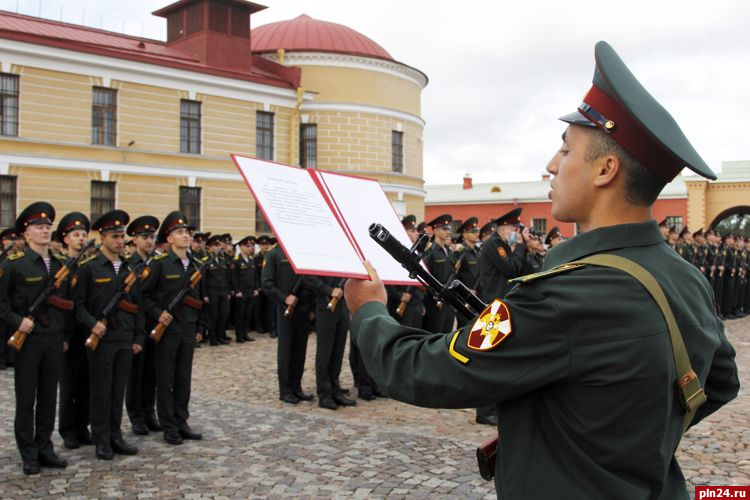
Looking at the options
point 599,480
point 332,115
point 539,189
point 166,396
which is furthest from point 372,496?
point 539,189

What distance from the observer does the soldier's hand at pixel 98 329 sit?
22.4ft

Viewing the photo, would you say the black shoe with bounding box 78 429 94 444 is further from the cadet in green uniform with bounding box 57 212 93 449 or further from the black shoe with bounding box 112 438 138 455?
the black shoe with bounding box 112 438 138 455

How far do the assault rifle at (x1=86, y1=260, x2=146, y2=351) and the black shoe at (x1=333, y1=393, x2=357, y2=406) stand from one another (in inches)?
114

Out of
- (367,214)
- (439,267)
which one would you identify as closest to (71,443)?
(367,214)

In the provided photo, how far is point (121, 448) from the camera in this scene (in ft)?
22.5

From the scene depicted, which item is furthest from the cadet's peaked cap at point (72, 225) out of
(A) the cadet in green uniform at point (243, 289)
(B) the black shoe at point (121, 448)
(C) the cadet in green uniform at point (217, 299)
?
(A) the cadet in green uniform at point (243, 289)

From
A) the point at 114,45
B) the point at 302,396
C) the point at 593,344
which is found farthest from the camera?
the point at 114,45

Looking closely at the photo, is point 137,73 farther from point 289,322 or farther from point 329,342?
point 329,342

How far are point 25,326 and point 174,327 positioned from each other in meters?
1.59

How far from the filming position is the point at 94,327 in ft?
22.5

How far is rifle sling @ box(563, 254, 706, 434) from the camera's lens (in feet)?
5.70

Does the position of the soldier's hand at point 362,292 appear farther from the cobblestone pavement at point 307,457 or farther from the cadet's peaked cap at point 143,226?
the cadet's peaked cap at point 143,226

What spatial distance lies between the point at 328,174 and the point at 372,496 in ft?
10.8

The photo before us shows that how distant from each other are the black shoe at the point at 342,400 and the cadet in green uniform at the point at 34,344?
11.5 feet
